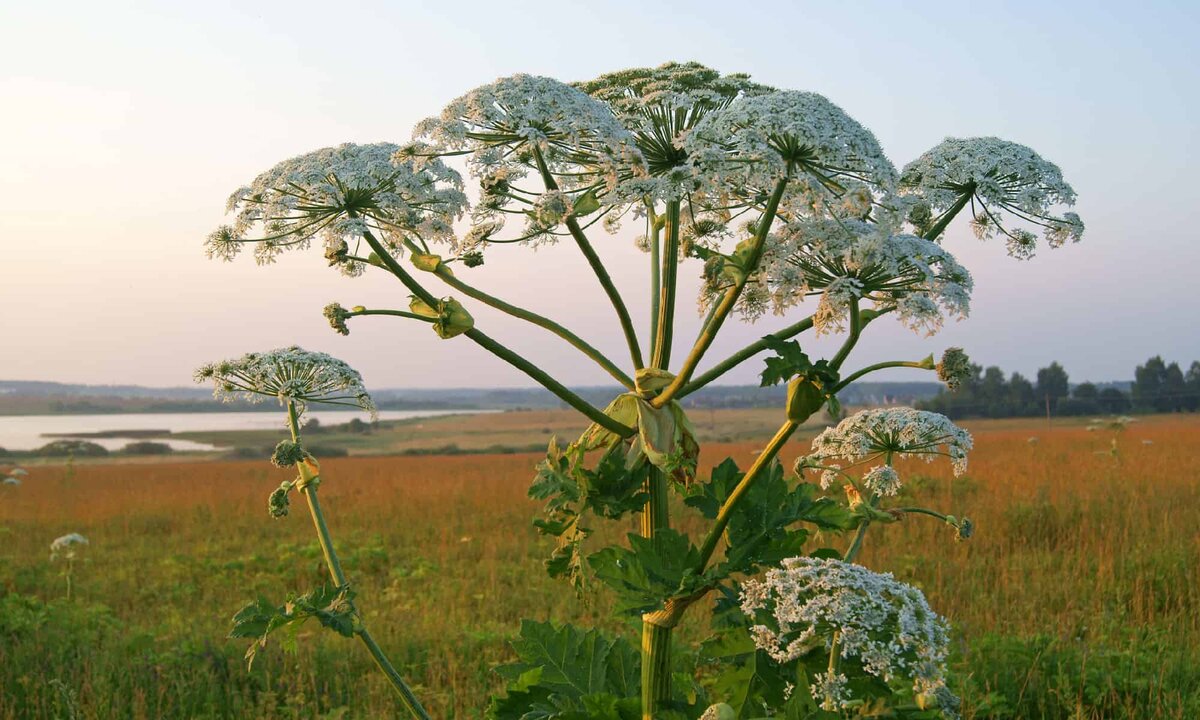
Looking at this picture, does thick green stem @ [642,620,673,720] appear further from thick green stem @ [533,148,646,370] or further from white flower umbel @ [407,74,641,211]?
white flower umbel @ [407,74,641,211]

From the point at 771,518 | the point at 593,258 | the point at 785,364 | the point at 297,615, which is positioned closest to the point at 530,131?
the point at 593,258

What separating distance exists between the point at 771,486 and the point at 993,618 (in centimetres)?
648

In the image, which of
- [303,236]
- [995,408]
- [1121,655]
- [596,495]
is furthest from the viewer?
[995,408]

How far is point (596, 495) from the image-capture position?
2.85m

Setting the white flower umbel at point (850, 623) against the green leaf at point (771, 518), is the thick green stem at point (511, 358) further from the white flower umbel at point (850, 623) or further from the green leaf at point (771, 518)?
the white flower umbel at point (850, 623)

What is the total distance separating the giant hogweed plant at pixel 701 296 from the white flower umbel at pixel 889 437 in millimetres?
228

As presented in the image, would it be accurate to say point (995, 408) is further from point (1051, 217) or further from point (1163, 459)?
point (1051, 217)

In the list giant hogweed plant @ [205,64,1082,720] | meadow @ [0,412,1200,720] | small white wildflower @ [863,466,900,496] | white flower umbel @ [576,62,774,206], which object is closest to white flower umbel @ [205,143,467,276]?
giant hogweed plant @ [205,64,1082,720]

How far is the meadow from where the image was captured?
6.24 m

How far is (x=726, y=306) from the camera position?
2.54 m

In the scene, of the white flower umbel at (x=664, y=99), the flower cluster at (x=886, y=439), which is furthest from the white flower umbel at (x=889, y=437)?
the white flower umbel at (x=664, y=99)

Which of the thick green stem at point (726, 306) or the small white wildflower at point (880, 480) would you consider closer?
the thick green stem at point (726, 306)

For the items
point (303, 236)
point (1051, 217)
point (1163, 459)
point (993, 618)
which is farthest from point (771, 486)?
point (1163, 459)

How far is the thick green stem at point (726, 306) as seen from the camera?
94.0 inches
